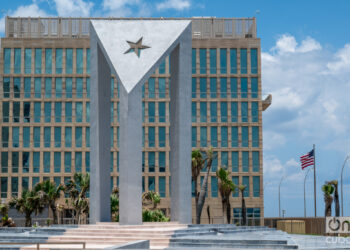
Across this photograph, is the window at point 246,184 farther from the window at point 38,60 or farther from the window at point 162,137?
the window at point 38,60

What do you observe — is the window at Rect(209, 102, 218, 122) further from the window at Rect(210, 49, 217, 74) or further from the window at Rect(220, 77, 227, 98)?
the window at Rect(210, 49, 217, 74)

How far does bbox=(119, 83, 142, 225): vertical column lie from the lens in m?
31.3

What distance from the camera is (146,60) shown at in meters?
32.5

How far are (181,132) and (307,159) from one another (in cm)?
2309

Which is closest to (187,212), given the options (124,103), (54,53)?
(124,103)

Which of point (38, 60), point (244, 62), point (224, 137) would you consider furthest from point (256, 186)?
point (38, 60)

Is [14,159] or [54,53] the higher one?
[54,53]

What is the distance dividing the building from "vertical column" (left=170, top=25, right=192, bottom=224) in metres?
33.4

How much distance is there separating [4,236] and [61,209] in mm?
34747

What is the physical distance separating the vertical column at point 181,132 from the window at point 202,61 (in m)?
34.1

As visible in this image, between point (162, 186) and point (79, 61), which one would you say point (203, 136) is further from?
point (79, 61)

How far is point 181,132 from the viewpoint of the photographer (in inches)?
1310

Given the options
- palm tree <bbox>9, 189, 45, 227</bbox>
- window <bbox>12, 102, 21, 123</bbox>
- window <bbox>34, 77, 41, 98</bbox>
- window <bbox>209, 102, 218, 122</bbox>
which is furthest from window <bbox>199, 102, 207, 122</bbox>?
palm tree <bbox>9, 189, 45, 227</bbox>

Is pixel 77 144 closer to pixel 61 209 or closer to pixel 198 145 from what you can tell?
pixel 61 209
